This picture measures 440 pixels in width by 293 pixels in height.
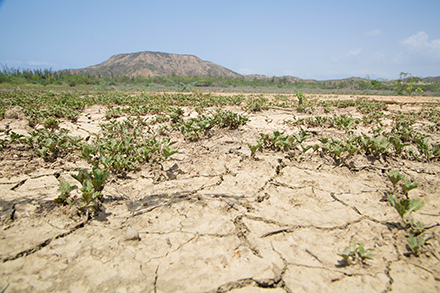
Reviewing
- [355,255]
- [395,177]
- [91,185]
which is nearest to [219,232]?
[355,255]

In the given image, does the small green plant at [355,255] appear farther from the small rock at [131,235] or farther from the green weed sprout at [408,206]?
the small rock at [131,235]

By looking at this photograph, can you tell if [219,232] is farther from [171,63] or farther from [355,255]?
[171,63]

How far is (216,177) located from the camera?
2957 millimetres

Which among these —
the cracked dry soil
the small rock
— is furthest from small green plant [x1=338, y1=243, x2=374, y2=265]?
the small rock

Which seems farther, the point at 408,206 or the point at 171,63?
the point at 171,63

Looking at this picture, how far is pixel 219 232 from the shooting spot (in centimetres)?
196

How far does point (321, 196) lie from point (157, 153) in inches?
93.0

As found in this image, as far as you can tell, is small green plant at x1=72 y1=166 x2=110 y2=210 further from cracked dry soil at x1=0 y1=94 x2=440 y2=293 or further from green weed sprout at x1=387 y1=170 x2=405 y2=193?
green weed sprout at x1=387 y1=170 x2=405 y2=193

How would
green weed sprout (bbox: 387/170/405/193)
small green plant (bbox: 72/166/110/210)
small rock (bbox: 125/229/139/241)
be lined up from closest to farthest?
small rock (bbox: 125/229/139/241), small green plant (bbox: 72/166/110/210), green weed sprout (bbox: 387/170/405/193)

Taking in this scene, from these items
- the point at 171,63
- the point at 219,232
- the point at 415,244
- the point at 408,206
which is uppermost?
the point at 171,63

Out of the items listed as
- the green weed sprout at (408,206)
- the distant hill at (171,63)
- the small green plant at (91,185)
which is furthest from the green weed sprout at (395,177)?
the distant hill at (171,63)

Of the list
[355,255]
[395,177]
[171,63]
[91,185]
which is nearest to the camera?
[355,255]

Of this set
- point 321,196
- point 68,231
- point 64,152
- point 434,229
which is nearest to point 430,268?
point 434,229

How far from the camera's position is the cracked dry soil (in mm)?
1483
